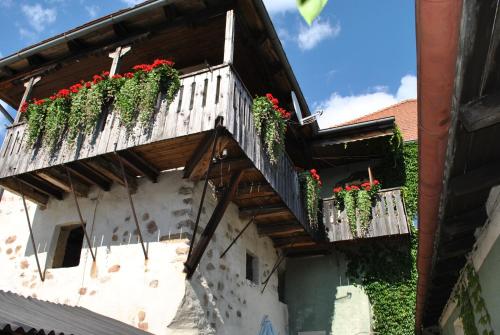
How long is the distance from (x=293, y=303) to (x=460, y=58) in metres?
9.65

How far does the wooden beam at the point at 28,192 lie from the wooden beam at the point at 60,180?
1.52 feet

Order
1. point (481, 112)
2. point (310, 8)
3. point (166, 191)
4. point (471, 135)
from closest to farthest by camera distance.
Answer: point (310, 8)
point (481, 112)
point (471, 135)
point (166, 191)

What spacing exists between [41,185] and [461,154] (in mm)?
7056

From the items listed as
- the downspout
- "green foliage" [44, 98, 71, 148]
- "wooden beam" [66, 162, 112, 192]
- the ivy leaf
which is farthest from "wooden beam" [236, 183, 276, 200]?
the ivy leaf

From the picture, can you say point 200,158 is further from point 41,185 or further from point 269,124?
point 41,185

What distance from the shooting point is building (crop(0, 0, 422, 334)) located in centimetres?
634

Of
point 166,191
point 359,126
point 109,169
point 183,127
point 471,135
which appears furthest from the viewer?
point 359,126

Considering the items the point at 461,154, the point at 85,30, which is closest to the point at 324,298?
the point at 85,30

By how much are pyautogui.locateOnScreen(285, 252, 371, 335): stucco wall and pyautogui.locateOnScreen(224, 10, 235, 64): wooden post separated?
618cm

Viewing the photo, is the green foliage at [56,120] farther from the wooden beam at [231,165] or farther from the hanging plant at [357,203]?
the hanging plant at [357,203]

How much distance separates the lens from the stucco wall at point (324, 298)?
1011 cm

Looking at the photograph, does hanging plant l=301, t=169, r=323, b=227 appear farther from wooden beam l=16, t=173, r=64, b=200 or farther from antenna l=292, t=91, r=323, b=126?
wooden beam l=16, t=173, r=64, b=200

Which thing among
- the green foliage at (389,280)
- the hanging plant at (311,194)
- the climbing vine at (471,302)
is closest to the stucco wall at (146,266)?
the hanging plant at (311,194)

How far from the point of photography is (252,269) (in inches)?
357
